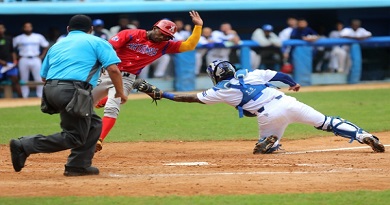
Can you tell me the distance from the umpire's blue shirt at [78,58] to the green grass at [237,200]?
1.41 metres

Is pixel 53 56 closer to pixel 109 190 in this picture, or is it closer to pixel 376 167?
pixel 109 190

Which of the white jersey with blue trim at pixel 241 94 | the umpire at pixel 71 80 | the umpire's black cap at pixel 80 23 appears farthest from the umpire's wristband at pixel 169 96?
the umpire's black cap at pixel 80 23

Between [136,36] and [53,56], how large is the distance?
2.51 metres

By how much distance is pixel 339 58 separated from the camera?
2139 centimetres

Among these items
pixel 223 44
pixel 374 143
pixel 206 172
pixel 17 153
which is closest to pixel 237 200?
pixel 206 172

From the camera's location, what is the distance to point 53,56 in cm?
797

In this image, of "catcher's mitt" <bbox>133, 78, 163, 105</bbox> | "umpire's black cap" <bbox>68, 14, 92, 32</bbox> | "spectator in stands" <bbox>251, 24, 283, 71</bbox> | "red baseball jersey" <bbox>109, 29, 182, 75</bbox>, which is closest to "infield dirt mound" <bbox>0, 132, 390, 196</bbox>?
"catcher's mitt" <bbox>133, 78, 163, 105</bbox>

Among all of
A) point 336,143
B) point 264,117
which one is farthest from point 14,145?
point 336,143

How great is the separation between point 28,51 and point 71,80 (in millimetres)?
11694

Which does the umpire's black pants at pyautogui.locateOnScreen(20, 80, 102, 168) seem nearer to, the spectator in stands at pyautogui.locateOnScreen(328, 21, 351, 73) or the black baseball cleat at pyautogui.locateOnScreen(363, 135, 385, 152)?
the black baseball cleat at pyautogui.locateOnScreen(363, 135, 385, 152)

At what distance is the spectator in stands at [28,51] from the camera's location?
754 inches

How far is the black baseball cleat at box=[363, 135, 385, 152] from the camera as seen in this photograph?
9.70 m

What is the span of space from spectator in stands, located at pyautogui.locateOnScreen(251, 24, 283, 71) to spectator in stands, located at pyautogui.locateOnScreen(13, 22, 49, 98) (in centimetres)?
494

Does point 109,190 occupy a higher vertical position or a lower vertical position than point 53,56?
lower
